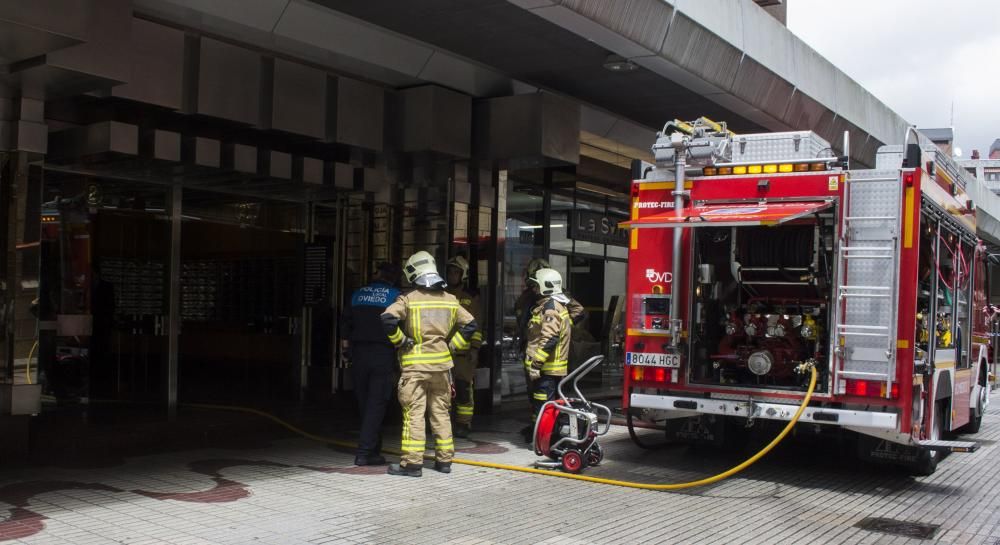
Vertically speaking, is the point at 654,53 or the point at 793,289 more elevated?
the point at 654,53

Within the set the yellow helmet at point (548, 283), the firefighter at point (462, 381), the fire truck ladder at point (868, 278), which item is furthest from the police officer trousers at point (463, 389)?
the fire truck ladder at point (868, 278)

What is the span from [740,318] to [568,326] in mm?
1640

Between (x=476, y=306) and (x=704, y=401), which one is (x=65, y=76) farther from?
(x=704, y=401)

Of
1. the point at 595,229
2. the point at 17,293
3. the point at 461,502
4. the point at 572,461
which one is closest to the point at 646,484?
the point at 572,461

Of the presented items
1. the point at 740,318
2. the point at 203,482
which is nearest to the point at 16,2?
the point at 203,482

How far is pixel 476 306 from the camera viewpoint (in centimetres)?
1012

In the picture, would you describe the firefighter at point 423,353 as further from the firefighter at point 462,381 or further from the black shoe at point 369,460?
the firefighter at point 462,381

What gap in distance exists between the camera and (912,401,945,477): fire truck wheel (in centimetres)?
770

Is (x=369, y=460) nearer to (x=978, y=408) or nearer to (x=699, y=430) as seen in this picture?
(x=699, y=430)

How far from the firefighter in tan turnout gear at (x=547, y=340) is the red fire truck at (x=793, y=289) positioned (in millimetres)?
768

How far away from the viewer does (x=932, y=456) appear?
26.2 ft

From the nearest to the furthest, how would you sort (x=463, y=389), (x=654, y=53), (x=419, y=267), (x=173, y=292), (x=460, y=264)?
(x=419, y=267) → (x=654, y=53) → (x=463, y=389) → (x=460, y=264) → (x=173, y=292)

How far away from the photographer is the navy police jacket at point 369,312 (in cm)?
756

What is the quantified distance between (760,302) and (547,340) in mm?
2011
